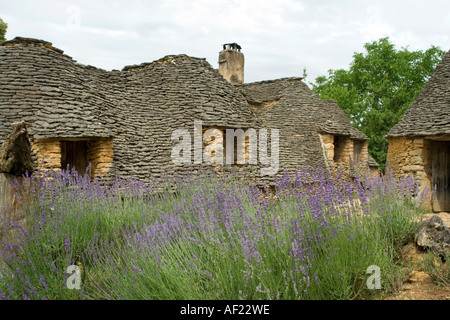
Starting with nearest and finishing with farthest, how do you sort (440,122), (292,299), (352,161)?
(292,299)
(440,122)
(352,161)

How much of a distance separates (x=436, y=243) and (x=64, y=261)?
Answer: 404cm

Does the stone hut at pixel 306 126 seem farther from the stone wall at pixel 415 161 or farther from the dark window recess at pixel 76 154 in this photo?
the dark window recess at pixel 76 154

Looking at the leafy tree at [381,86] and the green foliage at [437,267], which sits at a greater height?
the leafy tree at [381,86]

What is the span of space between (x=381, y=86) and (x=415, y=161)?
569 inches

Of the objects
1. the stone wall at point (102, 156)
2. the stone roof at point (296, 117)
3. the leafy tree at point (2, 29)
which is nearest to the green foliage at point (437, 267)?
the stone wall at point (102, 156)

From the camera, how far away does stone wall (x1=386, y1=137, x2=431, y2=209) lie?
1105 cm

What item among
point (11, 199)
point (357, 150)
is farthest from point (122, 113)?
point (357, 150)

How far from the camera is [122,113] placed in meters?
11.3

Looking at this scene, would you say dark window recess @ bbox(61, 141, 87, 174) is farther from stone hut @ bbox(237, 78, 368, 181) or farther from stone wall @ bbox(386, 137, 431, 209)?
stone wall @ bbox(386, 137, 431, 209)

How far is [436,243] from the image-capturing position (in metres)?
4.16

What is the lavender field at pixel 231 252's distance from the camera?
316 cm

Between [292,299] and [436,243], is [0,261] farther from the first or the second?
[436,243]

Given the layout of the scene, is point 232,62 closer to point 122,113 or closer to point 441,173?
point 122,113

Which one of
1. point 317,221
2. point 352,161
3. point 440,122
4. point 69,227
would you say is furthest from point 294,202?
point 352,161
